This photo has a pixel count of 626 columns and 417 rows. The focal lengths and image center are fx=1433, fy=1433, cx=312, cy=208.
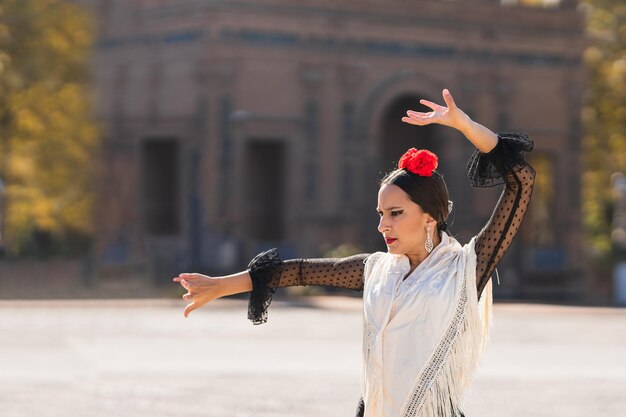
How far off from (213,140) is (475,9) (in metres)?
9.18

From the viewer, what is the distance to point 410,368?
5.88 metres

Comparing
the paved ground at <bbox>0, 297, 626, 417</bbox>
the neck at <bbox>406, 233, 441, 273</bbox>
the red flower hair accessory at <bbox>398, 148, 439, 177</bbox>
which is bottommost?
the paved ground at <bbox>0, 297, 626, 417</bbox>

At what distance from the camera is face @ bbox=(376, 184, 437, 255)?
589 centimetres

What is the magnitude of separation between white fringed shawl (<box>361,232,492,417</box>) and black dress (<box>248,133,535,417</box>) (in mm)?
89

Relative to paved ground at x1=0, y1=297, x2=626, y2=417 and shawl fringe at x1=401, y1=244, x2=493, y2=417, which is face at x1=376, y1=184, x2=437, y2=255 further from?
paved ground at x1=0, y1=297, x2=626, y2=417

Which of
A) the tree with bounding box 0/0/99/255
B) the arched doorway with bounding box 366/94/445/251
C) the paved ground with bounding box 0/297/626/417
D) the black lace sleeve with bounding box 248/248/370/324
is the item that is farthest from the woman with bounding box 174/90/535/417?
the arched doorway with bounding box 366/94/445/251

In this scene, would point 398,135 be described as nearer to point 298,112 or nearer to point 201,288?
point 298,112

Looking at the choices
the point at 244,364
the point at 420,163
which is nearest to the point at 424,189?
the point at 420,163

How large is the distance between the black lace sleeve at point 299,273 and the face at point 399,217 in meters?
0.29

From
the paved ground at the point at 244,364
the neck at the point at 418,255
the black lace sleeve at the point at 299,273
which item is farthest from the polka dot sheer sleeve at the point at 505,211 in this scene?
the paved ground at the point at 244,364

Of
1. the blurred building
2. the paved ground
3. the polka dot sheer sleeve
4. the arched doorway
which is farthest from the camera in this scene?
the arched doorway

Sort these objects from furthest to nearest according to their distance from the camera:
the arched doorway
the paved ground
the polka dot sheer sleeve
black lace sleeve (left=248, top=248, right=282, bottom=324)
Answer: the arched doorway → the paved ground → black lace sleeve (left=248, top=248, right=282, bottom=324) → the polka dot sheer sleeve

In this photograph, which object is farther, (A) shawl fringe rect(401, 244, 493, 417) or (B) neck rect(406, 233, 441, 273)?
(B) neck rect(406, 233, 441, 273)

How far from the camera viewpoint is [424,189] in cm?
591
